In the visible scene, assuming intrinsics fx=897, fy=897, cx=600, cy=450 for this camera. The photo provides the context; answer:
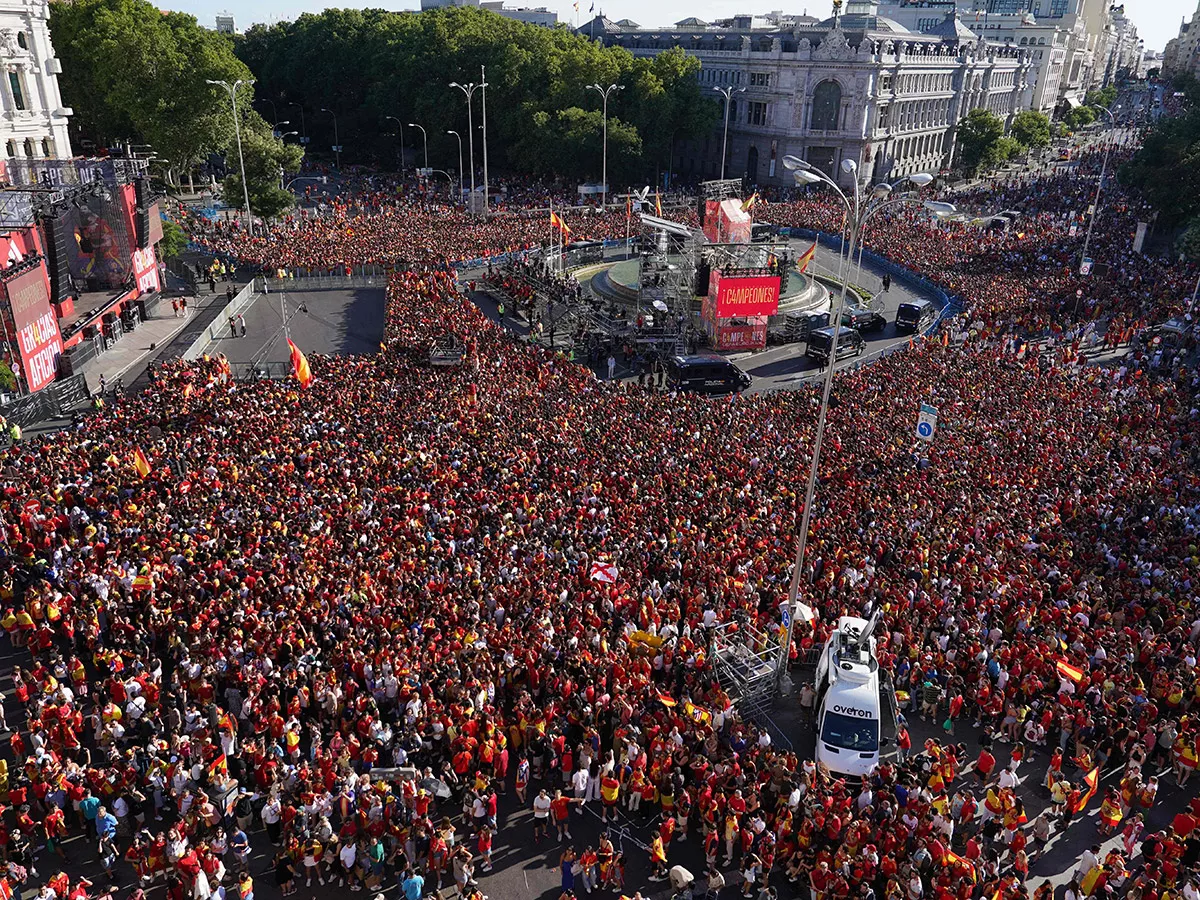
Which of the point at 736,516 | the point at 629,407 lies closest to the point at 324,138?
the point at 629,407

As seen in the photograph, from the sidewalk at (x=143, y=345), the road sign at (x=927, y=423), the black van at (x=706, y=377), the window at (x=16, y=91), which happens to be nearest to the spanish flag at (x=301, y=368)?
the sidewalk at (x=143, y=345)

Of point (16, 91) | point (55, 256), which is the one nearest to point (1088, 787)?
point (55, 256)

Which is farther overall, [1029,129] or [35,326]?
[1029,129]

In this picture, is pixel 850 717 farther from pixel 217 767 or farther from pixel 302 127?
pixel 302 127

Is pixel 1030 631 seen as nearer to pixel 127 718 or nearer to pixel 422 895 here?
pixel 422 895

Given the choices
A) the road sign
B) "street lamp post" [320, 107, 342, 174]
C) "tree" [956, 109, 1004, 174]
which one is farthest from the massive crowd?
"street lamp post" [320, 107, 342, 174]

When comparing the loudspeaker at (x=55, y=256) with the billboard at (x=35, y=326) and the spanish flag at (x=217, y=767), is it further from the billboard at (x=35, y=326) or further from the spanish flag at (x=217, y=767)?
the spanish flag at (x=217, y=767)

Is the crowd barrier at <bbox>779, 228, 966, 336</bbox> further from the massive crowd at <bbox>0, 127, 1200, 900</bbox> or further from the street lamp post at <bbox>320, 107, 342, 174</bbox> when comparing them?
the street lamp post at <bbox>320, 107, 342, 174</bbox>
